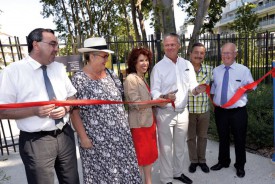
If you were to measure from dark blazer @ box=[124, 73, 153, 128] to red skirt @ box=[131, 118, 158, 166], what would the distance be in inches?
3.0

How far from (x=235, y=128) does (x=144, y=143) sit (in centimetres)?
139

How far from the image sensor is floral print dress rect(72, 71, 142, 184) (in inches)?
94.3

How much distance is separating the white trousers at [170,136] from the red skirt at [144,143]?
227 millimetres

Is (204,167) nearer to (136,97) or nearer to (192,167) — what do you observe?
(192,167)

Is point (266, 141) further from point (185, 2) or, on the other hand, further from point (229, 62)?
point (185, 2)

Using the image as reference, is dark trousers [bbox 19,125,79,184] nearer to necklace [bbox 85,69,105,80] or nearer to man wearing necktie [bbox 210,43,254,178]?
necklace [bbox 85,69,105,80]

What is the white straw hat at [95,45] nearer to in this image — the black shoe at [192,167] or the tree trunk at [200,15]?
the black shoe at [192,167]

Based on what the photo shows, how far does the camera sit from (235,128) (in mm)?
3320

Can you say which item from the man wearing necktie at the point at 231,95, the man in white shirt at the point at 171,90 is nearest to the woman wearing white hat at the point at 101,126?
the man in white shirt at the point at 171,90

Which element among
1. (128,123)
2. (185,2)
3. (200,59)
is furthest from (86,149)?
(185,2)

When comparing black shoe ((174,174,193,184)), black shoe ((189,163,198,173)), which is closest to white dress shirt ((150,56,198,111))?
black shoe ((174,174,193,184))

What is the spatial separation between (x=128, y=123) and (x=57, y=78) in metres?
0.91

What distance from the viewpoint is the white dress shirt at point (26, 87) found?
1976mm

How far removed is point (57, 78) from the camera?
2.25 meters
